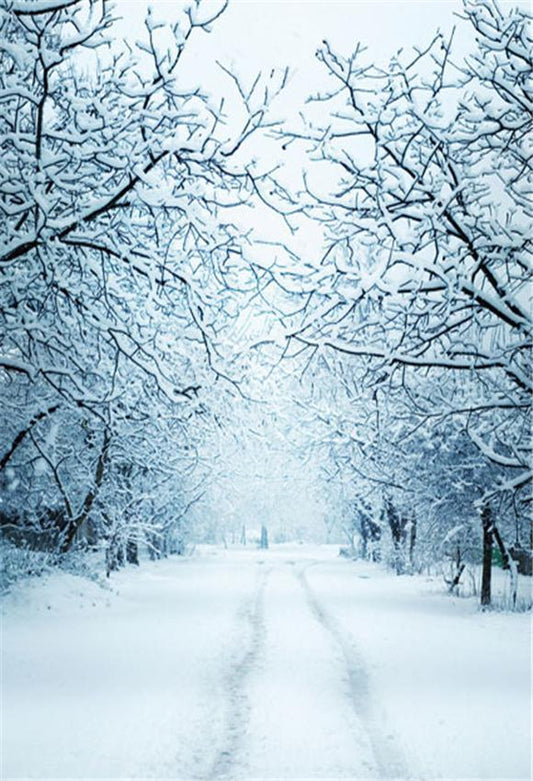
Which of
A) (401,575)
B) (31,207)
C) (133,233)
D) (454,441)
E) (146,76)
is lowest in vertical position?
(401,575)

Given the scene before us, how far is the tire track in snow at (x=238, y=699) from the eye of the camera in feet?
17.9

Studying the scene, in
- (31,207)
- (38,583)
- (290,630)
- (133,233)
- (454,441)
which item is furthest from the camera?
(454,441)

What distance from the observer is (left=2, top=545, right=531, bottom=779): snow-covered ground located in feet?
18.1

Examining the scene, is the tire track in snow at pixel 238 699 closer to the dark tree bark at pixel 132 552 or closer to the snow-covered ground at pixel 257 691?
the snow-covered ground at pixel 257 691

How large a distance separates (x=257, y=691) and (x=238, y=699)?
43cm

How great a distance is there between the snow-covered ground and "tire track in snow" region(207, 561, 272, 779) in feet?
0.07

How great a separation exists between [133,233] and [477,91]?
3.99m

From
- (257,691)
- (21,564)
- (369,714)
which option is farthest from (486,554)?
(369,714)

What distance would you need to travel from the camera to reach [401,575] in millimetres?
30422

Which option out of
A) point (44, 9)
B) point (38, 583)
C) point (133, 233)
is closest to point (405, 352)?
point (133, 233)

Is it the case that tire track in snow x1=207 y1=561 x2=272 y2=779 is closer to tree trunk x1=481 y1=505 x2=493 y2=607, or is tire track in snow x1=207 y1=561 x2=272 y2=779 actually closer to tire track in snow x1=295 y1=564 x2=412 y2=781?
tire track in snow x1=295 y1=564 x2=412 y2=781

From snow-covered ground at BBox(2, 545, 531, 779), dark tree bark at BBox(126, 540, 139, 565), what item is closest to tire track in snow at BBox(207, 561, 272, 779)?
snow-covered ground at BBox(2, 545, 531, 779)

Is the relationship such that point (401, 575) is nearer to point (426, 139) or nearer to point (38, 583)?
point (38, 583)

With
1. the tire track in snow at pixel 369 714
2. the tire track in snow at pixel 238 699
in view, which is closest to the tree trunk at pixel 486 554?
the tire track in snow at pixel 369 714
